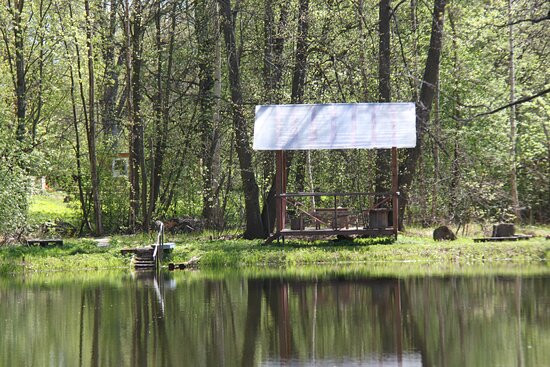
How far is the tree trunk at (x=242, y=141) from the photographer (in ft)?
97.2

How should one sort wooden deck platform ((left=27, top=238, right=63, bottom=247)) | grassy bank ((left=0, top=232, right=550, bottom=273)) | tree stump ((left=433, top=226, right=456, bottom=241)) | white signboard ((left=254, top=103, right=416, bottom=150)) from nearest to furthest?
grassy bank ((left=0, top=232, right=550, bottom=273)) → white signboard ((left=254, top=103, right=416, bottom=150)) → tree stump ((left=433, top=226, right=456, bottom=241)) → wooden deck platform ((left=27, top=238, right=63, bottom=247))

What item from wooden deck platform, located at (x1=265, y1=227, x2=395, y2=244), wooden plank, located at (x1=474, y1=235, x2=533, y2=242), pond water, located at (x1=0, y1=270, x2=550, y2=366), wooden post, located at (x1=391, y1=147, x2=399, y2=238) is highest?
wooden post, located at (x1=391, y1=147, x2=399, y2=238)

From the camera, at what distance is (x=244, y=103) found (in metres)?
30.7

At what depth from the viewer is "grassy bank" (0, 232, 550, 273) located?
25.2m

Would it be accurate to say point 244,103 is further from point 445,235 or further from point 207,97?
point 445,235

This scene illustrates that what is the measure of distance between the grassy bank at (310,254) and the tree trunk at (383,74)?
380cm

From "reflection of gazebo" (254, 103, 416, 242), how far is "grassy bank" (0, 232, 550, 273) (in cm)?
55

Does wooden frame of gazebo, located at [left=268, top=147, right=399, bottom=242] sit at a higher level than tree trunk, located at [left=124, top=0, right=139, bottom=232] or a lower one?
lower

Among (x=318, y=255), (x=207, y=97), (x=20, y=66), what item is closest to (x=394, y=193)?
(x=318, y=255)

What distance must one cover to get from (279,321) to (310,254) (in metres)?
9.53

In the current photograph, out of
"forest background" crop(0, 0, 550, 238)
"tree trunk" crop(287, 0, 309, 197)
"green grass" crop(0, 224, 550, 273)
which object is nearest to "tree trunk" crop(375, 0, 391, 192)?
"forest background" crop(0, 0, 550, 238)

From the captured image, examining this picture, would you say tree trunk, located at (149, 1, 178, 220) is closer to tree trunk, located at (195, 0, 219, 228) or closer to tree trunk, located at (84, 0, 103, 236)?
tree trunk, located at (195, 0, 219, 228)

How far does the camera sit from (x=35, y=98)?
35000mm

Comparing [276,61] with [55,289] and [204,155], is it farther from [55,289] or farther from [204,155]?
[55,289]
